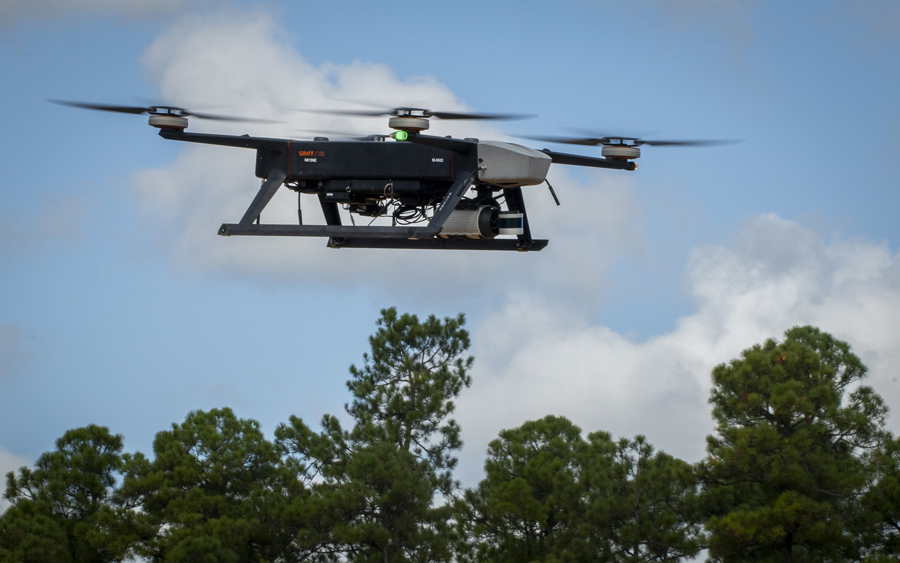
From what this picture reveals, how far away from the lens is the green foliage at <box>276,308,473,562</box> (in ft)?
62.1

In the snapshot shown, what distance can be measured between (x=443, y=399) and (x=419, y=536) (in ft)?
9.62

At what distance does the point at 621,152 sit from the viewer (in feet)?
39.0

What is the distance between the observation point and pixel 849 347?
63.0ft

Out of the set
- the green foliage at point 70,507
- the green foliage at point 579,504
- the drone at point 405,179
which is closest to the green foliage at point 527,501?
the green foliage at point 579,504

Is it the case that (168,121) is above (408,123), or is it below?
above

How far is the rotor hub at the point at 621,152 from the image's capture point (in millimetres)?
11883

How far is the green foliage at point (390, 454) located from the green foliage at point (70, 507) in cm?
303

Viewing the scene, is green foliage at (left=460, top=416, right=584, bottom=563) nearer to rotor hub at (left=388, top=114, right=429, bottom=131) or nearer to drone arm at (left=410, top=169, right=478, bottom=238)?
drone arm at (left=410, top=169, right=478, bottom=238)

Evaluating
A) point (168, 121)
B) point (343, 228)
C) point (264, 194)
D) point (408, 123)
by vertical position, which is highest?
point (168, 121)

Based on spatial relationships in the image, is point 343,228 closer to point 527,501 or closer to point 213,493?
point 527,501

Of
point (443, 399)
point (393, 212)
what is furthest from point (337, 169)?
point (443, 399)

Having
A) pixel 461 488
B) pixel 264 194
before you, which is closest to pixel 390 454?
pixel 461 488

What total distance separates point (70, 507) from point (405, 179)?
40.9 feet

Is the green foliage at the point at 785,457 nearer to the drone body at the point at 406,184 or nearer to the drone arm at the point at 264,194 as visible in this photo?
the drone body at the point at 406,184
